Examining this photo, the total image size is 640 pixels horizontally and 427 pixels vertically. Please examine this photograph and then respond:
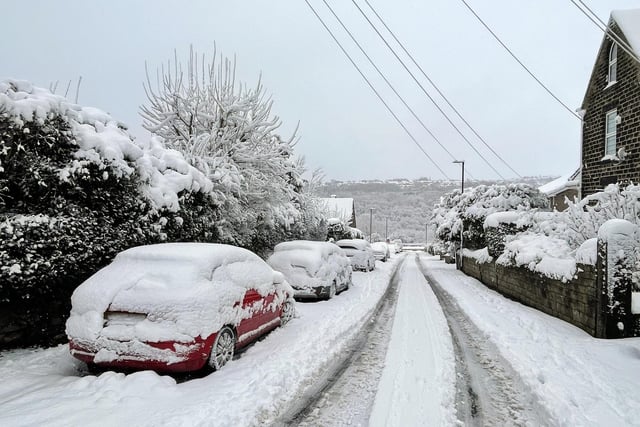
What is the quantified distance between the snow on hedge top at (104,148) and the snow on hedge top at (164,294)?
1721 mm

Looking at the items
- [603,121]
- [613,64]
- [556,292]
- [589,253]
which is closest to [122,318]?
[589,253]

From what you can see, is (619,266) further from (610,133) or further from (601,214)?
(610,133)

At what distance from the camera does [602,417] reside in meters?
3.81

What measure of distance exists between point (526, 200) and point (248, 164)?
13.7 m

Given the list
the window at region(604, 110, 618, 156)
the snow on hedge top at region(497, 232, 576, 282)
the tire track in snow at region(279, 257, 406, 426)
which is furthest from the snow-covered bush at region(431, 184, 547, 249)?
the tire track in snow at region(279, 257, 406, 426)

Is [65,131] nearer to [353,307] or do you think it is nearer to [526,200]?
[353,307]

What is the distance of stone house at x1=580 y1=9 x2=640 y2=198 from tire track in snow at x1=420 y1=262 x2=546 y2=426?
33.3 ft

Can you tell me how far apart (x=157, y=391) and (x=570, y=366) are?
16.5 feet

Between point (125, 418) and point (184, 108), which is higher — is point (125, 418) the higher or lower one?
the lower one

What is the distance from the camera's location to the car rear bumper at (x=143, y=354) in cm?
441

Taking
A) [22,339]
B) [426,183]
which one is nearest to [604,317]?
[22,339]

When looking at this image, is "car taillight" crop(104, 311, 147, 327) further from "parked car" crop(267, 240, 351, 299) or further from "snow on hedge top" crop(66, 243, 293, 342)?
"parked car" crop(267, 240, 351, 299)

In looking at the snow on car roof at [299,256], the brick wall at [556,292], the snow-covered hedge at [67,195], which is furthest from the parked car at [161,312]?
the brick wall at [556,292]

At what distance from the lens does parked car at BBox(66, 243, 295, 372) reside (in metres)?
4.45
